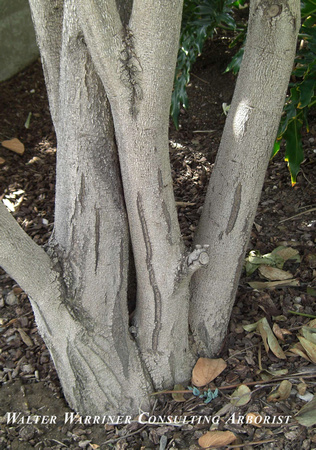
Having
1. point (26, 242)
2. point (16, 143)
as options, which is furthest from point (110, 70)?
point (16, 143)

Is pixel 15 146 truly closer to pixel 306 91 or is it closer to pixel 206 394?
pixel 306 91

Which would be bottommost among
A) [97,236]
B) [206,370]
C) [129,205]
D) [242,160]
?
[206,370]

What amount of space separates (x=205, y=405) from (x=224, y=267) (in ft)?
2.03

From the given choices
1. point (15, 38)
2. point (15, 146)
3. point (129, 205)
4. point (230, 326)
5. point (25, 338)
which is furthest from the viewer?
point (15, 38)

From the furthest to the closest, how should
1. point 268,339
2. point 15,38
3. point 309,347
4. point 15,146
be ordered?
point 15,38 < point 15,146 < point 268,339 < point 309,347

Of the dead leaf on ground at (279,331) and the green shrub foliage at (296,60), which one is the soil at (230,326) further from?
the green shrub foliage at (296,60)

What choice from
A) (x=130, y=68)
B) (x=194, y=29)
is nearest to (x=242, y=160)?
(x=130, y=68)

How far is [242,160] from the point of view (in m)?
1.97

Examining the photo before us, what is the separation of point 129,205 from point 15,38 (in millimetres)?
3396

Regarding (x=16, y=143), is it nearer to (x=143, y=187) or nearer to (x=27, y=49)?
(x=27, y=49)

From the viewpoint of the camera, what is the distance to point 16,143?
3.74 meters

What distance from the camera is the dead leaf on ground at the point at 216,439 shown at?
6.17ft

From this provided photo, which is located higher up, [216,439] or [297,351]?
[297,351]

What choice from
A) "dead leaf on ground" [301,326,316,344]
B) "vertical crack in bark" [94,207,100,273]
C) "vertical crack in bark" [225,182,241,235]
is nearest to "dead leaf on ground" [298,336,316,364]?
"dead leaf on ground" [301,326,316,344]
